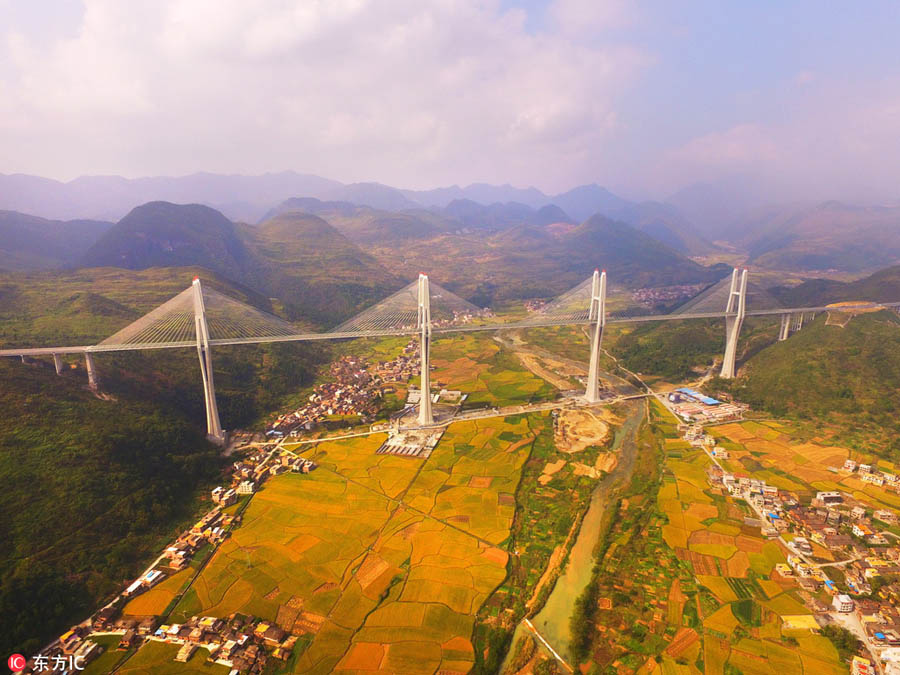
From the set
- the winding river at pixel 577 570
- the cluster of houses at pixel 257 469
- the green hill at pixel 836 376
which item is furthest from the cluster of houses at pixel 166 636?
the green hill at pixel 836 376

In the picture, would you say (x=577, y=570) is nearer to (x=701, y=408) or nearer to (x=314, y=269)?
(x=701, y=408)

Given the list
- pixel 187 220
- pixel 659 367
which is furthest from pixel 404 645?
pixel 187 220

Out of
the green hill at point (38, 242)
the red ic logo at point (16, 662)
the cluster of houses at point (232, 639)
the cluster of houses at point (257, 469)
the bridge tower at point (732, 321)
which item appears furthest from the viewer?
the green hill at point (38, 242)

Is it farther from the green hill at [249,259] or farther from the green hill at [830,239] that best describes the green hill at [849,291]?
the green hill at [830,239]

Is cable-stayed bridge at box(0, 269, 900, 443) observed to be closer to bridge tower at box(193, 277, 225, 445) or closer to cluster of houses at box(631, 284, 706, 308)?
bridge tower at box(193, 277, 225, 445)

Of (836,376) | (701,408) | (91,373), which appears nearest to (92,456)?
(91,373)

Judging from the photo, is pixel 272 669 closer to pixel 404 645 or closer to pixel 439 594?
pixel 404 645

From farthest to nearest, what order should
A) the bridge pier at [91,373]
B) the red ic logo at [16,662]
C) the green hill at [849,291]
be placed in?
the green hill at [849,291] → the bridge pier at [91,373] → the red ic logo at [16,662]
